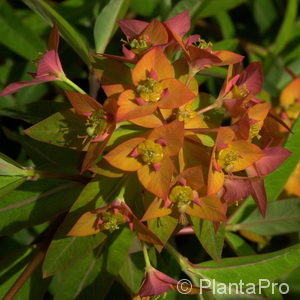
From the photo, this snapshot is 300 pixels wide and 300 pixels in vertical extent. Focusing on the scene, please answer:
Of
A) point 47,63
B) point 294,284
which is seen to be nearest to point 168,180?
point 47,63

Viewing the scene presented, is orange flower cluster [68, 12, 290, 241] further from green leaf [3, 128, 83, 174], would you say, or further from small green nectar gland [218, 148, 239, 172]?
green leaf [3, 128, 83, 174]

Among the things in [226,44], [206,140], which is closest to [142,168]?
[206,140]

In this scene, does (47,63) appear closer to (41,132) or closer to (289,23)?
(41,132)

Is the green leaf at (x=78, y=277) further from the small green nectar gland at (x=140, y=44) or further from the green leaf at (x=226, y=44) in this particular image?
the green leaf at (x=226, y=44)

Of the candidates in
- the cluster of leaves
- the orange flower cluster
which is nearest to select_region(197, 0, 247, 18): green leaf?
the cluster of leaves

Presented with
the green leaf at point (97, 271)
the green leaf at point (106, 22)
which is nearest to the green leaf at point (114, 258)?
the green leaf at point (97, 271)
